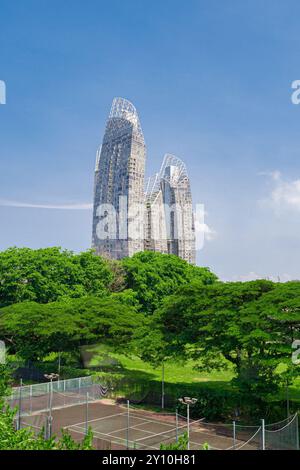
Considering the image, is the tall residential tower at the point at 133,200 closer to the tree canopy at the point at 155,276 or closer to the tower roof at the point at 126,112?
the tower roof at the point at 126,112

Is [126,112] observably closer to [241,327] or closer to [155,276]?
[155,276]

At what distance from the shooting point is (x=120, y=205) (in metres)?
119

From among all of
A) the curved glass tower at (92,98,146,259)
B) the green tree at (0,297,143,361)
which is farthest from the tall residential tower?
the green tree at (0,297,143,361)

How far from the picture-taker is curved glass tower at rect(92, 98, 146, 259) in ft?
386

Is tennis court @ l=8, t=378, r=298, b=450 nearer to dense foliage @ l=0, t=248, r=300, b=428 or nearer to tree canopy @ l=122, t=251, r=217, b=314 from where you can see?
dense foliage @ l=0, t=248, r=300, b=428

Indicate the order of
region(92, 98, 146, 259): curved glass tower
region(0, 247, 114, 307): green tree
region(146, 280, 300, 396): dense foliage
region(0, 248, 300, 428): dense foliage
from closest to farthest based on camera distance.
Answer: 1. region(146, 280, 300, 396): dense foliage
2. region(0, 248, 300, 428): dense foliage
3. region(0, 247, 114, 307): green tree
4. region(92, 98, 146, 259): curved glass tower

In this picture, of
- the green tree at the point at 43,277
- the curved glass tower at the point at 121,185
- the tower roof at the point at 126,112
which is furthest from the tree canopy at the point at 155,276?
the tower roof at the point at 126,112

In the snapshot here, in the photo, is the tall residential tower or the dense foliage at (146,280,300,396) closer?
the dense foliage at (146,280,300,396)

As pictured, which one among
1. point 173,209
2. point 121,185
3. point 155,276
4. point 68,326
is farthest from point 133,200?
point 68,326

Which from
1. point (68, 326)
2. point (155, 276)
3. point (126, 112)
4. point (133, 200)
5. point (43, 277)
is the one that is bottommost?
point (68, 326)

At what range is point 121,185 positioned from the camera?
395ft
